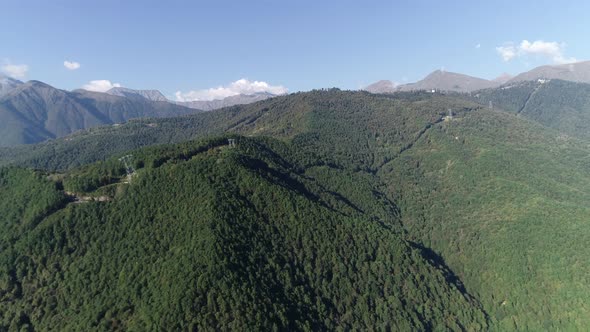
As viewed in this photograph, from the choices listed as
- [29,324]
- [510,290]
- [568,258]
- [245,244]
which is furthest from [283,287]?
[568,258]

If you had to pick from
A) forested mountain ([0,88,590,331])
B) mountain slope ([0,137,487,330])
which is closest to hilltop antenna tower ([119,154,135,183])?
forested mountain ([0,88,590,331])

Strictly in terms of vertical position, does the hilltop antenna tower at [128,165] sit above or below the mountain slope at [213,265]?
above

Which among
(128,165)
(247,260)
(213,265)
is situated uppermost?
(128,165)

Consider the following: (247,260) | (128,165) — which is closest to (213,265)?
(247,260)

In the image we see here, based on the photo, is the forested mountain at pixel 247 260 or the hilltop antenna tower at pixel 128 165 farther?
the hilltop antenna tower at pixel 128 165

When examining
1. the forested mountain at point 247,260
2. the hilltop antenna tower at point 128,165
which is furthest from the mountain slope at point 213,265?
the hilltop antenna tower at point 128,165

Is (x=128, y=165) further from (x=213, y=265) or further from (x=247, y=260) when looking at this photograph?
(x=213, y=265)

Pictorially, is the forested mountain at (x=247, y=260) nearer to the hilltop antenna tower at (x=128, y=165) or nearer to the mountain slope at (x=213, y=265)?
the mountain slope at (x=213, y=265)

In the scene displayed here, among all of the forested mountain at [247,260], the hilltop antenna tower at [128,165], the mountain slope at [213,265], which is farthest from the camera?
the hilltop antenna tower at [128,165]

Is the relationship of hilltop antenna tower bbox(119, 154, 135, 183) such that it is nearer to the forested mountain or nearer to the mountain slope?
the forested mountain
